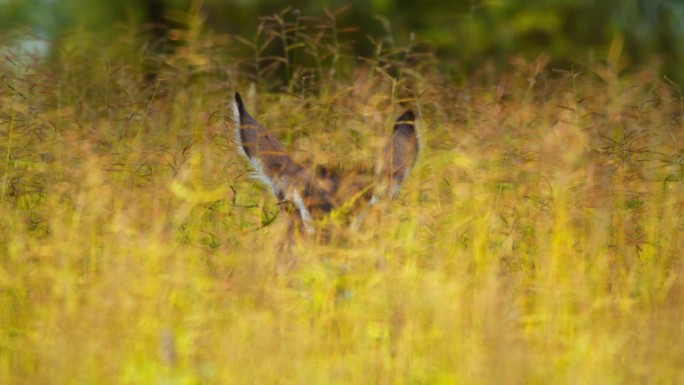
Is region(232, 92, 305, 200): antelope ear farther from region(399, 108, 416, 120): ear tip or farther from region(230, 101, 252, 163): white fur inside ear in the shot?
region(399, 108, 416, 120): ear tip

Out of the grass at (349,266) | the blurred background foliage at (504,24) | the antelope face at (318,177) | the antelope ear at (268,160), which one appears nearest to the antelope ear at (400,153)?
the antelope face at (318,177)

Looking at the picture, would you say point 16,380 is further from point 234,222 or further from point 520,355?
point 234,222

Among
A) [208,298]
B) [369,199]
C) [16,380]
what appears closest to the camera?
[16,380]

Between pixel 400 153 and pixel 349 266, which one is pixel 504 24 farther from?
pixel 349 266

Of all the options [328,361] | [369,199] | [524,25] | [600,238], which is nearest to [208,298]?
[328,361]

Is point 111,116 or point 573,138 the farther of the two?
point 111,116

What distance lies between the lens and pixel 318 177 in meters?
6.04

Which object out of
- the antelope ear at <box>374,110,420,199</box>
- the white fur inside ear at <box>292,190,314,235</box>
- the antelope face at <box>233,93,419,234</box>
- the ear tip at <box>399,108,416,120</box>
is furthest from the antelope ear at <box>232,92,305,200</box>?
the ear tip at <box>399,108,416,120</box>

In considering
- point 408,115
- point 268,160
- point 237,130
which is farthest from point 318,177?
point 408,115

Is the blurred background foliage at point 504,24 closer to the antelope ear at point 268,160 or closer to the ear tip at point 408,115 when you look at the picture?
the ear tip at point 408,115

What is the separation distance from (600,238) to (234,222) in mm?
1944

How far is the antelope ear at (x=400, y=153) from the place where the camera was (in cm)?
615

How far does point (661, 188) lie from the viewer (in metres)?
7.21

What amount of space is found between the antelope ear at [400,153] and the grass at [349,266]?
19 centimetres
